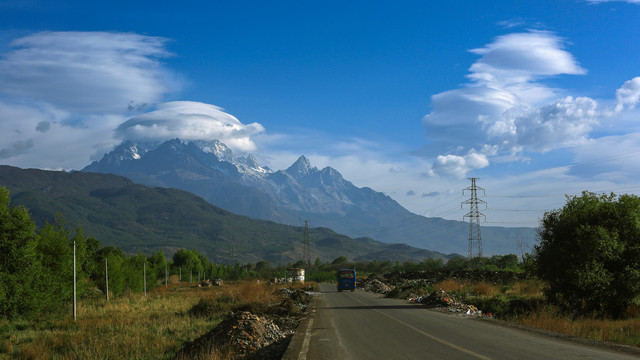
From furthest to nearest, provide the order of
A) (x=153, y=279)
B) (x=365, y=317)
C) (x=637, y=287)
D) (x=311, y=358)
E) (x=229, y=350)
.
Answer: (x=153, y=279) < (x=365, y=317) < (x=637, y=287) < (x=229, y=350) < (x=311, y=358)

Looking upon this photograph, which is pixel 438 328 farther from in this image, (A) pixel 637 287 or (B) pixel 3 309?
(B) pixel 3 309

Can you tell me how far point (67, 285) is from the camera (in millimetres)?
34750

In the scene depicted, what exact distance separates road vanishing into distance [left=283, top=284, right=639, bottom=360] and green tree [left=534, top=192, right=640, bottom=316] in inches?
225

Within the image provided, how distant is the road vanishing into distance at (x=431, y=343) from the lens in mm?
12547

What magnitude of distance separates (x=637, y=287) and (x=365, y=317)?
1235 cm

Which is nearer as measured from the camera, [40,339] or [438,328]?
[438,328]

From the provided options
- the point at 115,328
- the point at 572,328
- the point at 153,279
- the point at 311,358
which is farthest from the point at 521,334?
the point at 153,279

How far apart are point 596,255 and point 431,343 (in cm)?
1265

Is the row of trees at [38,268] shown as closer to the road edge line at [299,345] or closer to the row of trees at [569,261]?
the row of trees at [569,261]

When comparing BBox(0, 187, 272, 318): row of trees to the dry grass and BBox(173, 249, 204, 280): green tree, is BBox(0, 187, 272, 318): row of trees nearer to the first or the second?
the dry grass

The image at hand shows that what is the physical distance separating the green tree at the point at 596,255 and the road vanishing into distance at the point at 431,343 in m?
5.71

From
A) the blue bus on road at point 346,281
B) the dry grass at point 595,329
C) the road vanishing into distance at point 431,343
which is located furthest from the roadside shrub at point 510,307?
the blue bus on road at point 346,281

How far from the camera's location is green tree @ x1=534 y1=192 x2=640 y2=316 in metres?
22.6

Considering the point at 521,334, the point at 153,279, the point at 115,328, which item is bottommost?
the point at 153,279
